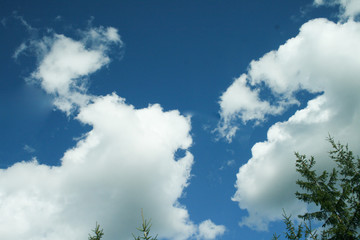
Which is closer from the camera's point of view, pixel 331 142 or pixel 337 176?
pixel 337 176

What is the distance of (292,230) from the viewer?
14578 mm

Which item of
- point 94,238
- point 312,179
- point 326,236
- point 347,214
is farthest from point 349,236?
point 94,238

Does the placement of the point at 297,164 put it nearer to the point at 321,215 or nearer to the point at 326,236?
the point at 321,215

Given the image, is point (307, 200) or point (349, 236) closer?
point (349, 236)

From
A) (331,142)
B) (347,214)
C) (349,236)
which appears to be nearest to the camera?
(349,236)

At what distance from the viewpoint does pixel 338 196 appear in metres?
14.3

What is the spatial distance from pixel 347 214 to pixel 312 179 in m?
2.85

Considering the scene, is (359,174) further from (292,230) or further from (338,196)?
(292,230)

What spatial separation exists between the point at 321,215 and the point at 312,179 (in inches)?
97.3

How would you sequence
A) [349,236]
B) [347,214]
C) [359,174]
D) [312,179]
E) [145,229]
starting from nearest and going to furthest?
[145,229] < [349,236] < [347,214] < [359,174] < [312,179]

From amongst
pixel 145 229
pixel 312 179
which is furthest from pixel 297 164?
pixel 145 229

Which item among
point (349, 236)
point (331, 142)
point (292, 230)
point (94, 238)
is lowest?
point (349, 236)

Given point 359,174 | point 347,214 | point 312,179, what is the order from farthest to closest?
A: point 312,179
point 359,174
point 347,214

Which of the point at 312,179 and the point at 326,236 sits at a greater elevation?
the point at 312,179
